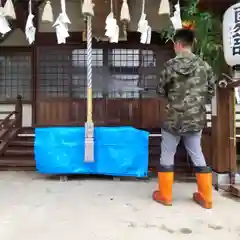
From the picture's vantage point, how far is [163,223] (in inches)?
141

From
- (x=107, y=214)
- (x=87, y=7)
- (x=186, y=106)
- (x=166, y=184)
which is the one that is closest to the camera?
(x=107, y=214)

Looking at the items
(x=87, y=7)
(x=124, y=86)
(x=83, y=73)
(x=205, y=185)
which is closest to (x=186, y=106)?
(x=205, y=185)

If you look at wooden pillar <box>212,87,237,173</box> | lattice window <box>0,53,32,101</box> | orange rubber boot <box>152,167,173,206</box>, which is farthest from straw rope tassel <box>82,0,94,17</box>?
lattice window <box>0,53,32,101</box>

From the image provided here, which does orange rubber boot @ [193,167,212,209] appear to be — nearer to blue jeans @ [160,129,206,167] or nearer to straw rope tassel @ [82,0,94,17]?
blue jeans @ [160,129,206,167]

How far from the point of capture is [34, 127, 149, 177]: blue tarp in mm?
5531

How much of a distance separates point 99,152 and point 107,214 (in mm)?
1735

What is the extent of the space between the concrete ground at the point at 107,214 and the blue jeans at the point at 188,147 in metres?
0.52

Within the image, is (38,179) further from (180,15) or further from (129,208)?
(180,15)

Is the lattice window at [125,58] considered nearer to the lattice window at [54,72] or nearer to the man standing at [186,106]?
the lattice window at [54,72]

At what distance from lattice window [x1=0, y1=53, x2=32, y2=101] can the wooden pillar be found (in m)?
5.00

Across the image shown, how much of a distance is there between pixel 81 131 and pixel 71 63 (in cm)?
333

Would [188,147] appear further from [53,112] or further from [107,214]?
[53,112]

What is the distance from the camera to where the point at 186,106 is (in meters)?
4.07

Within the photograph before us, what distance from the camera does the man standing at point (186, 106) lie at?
4070 millimetres
